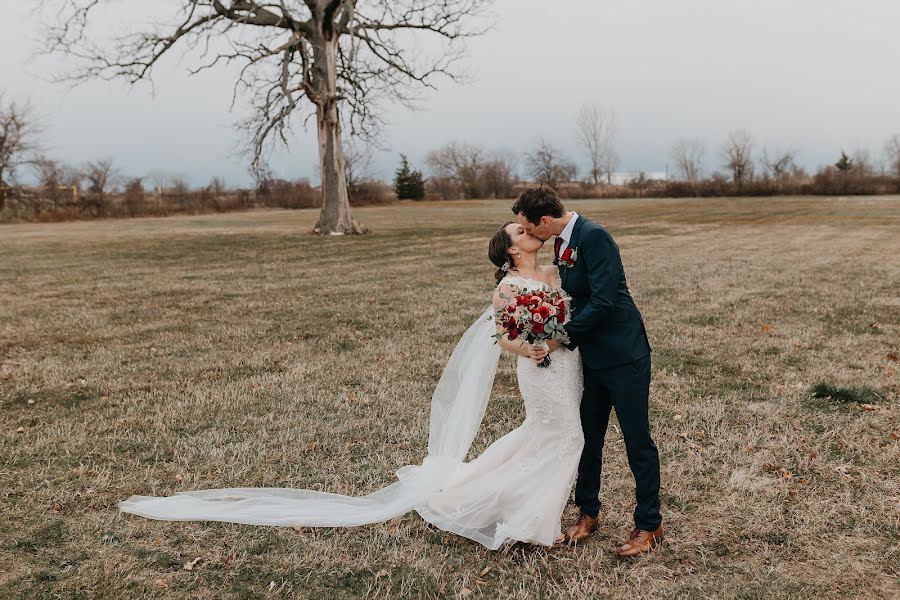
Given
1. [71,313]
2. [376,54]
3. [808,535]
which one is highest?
[376,54]

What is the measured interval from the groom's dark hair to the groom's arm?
0.23 meters

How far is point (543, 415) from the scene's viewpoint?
4094 mm

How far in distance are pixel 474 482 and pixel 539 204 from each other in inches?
72.1

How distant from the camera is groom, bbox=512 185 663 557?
3752 mm

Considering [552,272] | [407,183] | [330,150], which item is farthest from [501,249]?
[407,183]

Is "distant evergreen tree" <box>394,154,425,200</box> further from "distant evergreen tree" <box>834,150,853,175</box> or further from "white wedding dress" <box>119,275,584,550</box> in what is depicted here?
"white wedding dress" <box>119,275,584,550</box>

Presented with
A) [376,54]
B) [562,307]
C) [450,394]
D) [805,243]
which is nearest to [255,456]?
[450,394]

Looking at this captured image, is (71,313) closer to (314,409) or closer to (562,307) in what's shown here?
(314,409)

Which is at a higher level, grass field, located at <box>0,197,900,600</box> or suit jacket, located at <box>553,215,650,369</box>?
suit jacket, located at <box>553,215,650,369</box>

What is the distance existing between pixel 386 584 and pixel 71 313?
36.1 feet

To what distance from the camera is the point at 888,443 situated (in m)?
5.77

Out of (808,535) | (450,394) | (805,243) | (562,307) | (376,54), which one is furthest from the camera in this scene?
(376,54)

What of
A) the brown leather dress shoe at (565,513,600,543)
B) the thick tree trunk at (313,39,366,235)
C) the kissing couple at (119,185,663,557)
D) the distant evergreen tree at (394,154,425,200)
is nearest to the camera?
the kissing couple at (119,185,663,557)

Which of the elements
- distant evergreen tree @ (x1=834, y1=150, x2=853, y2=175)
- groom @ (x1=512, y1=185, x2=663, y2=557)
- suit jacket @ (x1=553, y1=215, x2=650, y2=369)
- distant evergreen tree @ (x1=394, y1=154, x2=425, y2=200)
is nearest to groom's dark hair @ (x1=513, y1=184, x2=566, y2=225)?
groom @ (x1=512, y1=185, x2=663, y2=557)
